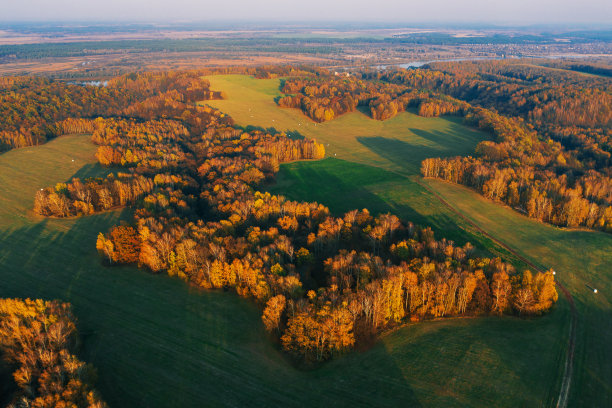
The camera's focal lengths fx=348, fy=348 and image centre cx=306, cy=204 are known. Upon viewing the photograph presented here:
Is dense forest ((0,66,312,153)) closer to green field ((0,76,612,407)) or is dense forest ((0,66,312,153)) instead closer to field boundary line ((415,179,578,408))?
green field ((0,76,612,407))

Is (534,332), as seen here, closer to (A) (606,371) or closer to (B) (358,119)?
(A) (606,371)

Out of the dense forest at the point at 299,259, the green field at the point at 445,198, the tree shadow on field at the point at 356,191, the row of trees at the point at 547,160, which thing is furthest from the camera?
the row of trees at the point at 547,160

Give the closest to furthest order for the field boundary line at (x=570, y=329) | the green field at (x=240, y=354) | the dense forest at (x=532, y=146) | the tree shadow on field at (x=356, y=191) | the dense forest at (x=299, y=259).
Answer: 1. the green field at (x=240, y=354)
2. the field boundary line at (x=570, y=329)
3. the dense forest at (x=299, y=259)
4. the tree shadow on field at (x=356, y=191)
5. the dense forest at (x=532, y=146)

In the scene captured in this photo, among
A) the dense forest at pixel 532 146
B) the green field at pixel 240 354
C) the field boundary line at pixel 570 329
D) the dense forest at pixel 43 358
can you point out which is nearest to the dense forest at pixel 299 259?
the green field at pixel 240 354

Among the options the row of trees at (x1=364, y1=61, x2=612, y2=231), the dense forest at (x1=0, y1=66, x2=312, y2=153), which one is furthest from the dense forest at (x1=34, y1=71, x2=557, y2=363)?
the dense forest at (x1=0, y1=66, x2=312, y2=153)

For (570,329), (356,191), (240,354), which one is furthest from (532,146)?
(240,354)

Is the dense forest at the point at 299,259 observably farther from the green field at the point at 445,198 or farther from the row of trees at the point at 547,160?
the row of trees at the point at 547,160
